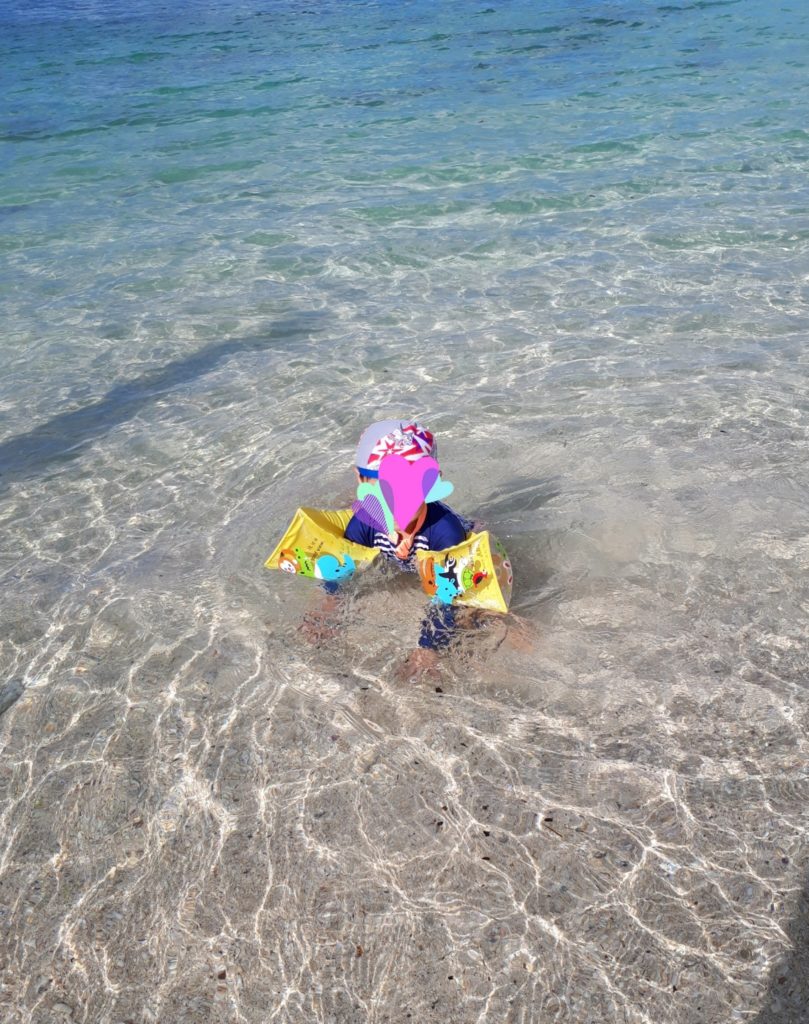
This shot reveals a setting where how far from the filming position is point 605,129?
17.0 metres

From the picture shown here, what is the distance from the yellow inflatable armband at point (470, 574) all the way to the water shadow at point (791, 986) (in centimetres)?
211

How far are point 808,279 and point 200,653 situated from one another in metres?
8.28

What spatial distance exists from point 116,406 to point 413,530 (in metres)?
4.79

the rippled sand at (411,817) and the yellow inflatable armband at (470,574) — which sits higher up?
the yellow inflatable armband at (470,574)

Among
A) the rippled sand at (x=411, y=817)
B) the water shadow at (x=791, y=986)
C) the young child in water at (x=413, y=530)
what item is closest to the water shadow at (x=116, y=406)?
the rippled sand at (x=411, y=817)

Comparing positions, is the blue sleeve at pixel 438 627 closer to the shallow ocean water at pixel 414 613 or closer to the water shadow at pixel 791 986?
the shallow ocean water at pixel 414 613

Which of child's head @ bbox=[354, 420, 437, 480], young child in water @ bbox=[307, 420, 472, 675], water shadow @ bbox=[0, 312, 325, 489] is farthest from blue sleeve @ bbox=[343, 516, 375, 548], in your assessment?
water shadow @ bbox=[0, 312, 325, 489]

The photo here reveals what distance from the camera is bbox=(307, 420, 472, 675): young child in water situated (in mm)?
5211

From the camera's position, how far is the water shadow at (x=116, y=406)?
8109 mm

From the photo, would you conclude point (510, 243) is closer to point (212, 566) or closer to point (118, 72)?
point (212, 566)

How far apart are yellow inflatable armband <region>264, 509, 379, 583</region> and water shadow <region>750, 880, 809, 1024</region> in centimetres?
286

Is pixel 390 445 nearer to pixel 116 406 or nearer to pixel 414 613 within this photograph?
pixel 414 613

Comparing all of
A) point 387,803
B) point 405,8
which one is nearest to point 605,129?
point 387,803

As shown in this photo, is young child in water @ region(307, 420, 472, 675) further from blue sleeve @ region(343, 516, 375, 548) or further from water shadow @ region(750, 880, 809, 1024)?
water shadow @ region(750, 880, 809, 1024)
